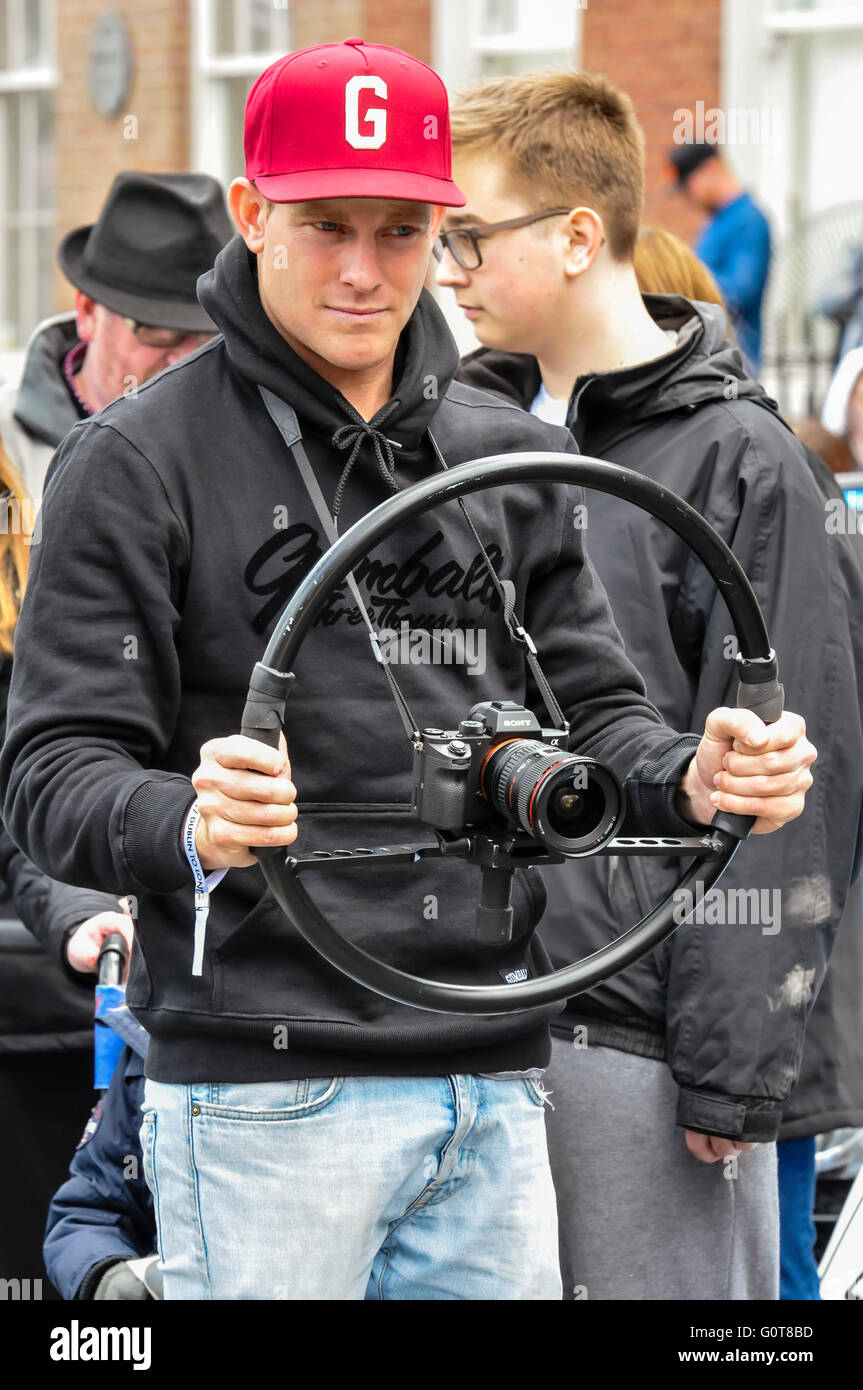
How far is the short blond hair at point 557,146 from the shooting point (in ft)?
9.37

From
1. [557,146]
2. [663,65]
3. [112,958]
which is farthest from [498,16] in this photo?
[112,958]

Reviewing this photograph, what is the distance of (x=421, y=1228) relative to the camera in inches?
76.7

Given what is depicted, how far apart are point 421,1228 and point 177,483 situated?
86 cm

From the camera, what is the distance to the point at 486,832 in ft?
5.19

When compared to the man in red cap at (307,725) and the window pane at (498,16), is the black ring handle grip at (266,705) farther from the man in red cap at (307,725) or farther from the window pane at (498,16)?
the window pane at (498,16)

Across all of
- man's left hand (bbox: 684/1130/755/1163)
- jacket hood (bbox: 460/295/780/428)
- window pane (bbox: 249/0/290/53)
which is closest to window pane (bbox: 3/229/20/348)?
→ window pane (bbox: 249/0/290/53)

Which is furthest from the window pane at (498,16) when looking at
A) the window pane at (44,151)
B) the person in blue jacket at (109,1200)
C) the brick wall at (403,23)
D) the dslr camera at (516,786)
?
the dslr camera at (516,786)

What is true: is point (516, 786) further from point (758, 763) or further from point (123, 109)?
point (123, 109)

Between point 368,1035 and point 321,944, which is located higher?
point 321,944

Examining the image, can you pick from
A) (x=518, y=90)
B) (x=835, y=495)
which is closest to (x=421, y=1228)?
(x=835, y=495)

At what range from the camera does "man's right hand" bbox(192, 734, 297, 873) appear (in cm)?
148
